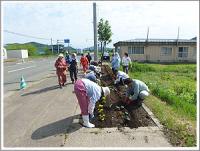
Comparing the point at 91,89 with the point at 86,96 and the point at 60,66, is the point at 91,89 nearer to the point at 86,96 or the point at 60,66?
the point at 86,96

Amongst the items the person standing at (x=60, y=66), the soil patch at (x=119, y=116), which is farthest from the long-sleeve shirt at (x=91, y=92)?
the person standing at (x=60, y=66)

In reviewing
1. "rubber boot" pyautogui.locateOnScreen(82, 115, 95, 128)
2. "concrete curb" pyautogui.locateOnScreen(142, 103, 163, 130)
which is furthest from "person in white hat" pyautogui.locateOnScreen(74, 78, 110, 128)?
"concrete curb" pyautogui.locateOnScreen(142, 103, 163, 130)

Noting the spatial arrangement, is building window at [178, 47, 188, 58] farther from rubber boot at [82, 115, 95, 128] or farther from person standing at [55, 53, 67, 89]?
rubber boot at [82, 115, 95, 128]

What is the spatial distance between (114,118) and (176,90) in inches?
211

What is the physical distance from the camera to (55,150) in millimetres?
4797

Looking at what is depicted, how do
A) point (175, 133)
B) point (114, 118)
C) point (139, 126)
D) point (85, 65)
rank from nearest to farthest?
point (175, 133) < point (139, 126) < point (114, 118) < point (85, 65)

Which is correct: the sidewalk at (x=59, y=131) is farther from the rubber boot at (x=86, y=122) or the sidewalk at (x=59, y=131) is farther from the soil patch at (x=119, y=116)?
the soil patch at (x=119, y=116)

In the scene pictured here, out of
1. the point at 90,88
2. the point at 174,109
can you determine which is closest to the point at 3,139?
the point at 90,88

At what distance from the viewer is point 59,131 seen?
5.76 metres

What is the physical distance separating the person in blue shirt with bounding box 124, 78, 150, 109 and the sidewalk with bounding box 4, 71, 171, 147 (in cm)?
170

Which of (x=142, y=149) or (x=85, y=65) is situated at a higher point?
(x=85, y=65)

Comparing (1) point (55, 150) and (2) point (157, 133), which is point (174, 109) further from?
(1) point (55, 150)

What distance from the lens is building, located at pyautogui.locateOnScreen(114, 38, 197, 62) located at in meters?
33.1

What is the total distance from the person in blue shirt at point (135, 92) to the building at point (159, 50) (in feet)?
83.7
